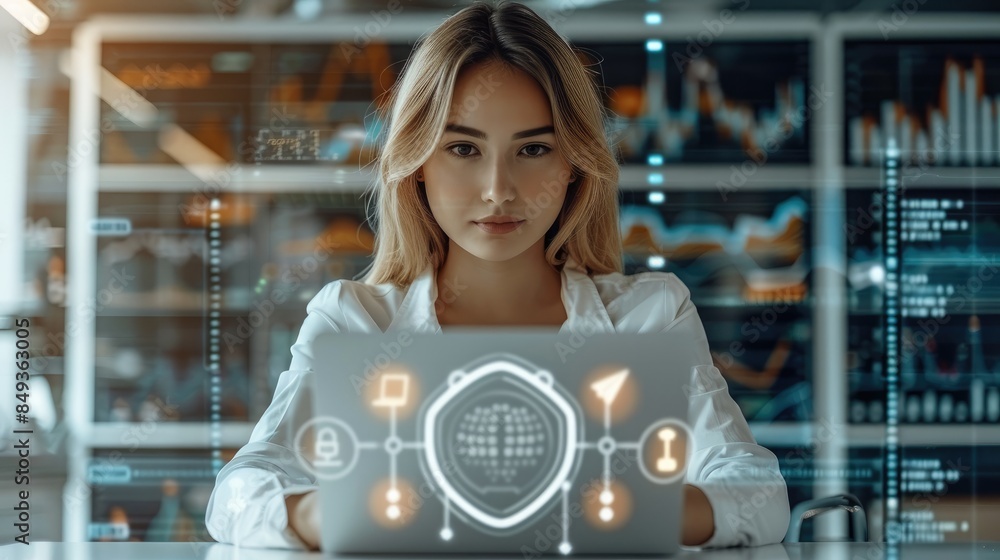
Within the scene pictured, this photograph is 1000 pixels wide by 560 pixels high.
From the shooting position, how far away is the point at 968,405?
8.08 feet

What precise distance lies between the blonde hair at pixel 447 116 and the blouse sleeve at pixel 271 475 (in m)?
0.16

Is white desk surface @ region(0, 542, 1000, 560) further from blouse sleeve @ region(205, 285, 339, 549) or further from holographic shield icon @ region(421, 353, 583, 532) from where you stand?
holographic shield icon @ region(421, 353, 583, 532)

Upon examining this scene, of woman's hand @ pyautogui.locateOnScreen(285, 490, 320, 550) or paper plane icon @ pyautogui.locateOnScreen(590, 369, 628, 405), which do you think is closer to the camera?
paper plane icon @ pyautogui.locateOnScreen(590, 369, 628, 405)

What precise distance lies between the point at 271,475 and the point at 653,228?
1.81m

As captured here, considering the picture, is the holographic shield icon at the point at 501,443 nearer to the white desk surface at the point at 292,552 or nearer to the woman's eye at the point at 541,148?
the white desk surface at the point at 292,552

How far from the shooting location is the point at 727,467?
2.95ft

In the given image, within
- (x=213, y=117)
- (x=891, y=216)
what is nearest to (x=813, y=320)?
(x=891, y=216)

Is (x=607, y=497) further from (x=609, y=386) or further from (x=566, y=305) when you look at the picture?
(x=566, y=305)

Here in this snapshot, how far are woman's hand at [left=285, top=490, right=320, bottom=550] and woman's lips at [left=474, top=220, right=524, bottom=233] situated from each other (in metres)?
0.47

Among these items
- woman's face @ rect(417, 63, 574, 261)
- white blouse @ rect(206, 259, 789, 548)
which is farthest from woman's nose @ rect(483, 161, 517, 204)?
white blouse @ rect(206, 259, 789, 548)

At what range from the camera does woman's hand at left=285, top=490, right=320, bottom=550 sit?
68 cm

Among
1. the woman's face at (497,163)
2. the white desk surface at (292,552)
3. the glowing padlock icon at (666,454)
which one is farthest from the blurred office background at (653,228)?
the glowing padlock icon at (666,454)

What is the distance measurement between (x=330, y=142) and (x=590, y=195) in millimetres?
1450

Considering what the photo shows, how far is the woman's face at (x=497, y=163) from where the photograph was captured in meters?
1.08
